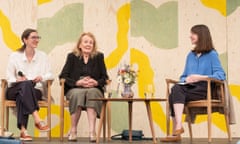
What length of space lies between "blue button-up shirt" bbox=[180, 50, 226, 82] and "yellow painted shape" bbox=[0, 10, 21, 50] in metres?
2.36

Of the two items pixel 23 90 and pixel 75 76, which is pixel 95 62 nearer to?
pixel 75 76

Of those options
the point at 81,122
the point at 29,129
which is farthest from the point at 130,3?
the point at 29,129

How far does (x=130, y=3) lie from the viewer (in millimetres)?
6777

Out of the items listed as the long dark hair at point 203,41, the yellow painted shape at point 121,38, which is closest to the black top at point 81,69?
the yellow painted shape at point 121,38

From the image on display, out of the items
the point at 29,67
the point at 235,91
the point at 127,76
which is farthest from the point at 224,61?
the point at 29,67

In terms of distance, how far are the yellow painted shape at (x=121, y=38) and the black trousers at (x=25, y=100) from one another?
4.72 ft

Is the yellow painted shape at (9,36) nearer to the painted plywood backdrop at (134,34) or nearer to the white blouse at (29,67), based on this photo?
the painted plywood backdrop at (134,34)

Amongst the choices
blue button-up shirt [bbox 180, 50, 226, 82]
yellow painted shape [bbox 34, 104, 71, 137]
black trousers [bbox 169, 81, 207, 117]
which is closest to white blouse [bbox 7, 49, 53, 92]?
yellow painted shape [bbox 34, 104, 71, 137]

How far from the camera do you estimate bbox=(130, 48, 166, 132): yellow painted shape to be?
21.7ft

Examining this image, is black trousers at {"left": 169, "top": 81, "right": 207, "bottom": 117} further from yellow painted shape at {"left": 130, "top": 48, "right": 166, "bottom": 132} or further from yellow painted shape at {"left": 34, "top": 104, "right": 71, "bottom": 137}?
yellow painted shape at {"left": 34, "top": 104, "right": 71, "bottom": 137}

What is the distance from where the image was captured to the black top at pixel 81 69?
230 inches

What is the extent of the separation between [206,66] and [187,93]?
386 millimetres

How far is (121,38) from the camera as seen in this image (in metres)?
6.76

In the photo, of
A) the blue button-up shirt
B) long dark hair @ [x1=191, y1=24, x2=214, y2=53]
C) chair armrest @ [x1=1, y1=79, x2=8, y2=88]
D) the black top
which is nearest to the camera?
the blue button-up shirt
